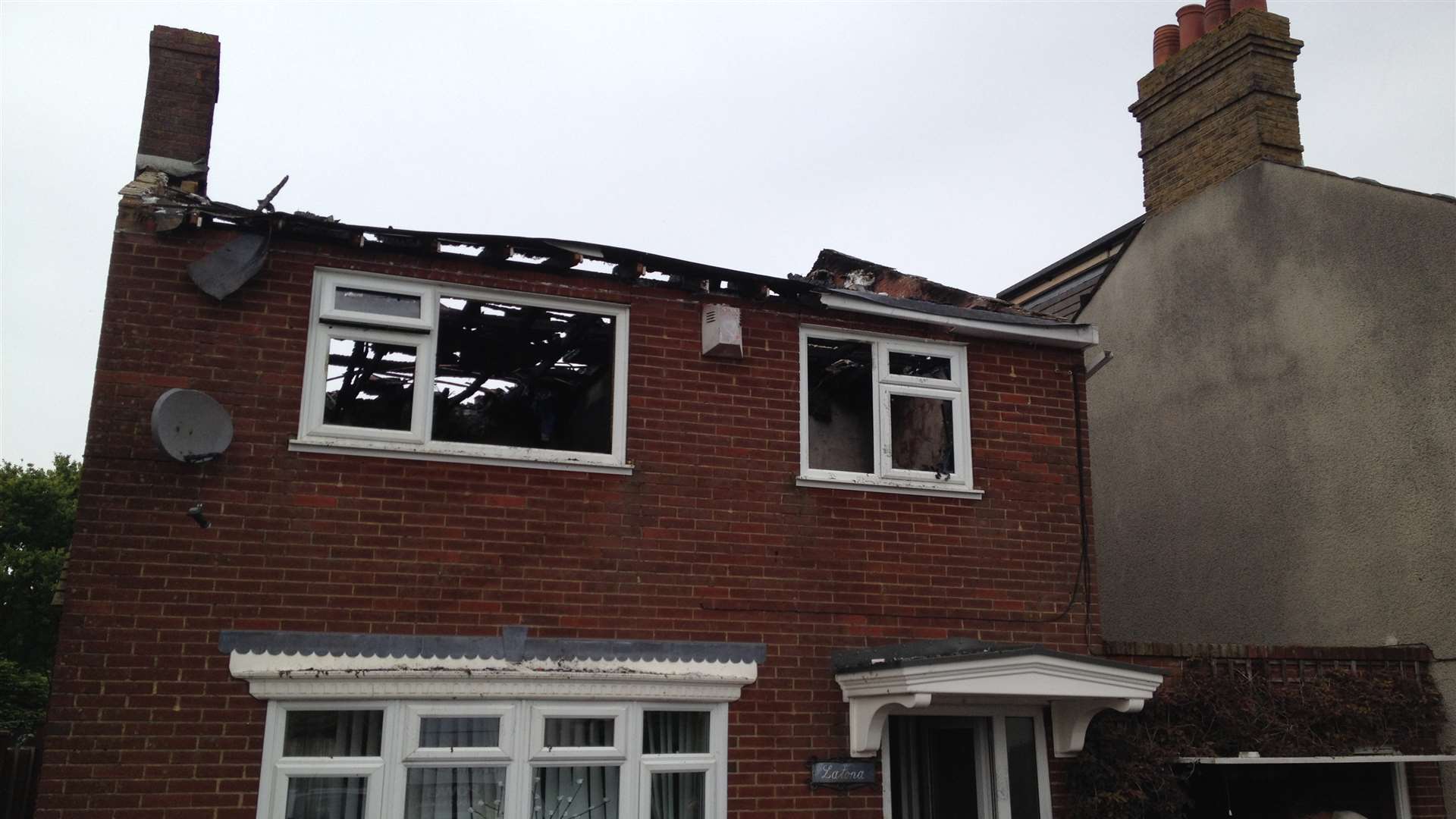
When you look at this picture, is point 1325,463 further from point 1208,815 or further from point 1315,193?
point 1208,815

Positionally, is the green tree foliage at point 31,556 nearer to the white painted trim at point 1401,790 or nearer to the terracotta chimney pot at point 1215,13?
the terracotta chimney pot at point 1215,13

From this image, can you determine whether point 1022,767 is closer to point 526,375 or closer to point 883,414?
point 883,414

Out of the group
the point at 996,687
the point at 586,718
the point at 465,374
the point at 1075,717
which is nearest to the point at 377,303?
the point at 465,374

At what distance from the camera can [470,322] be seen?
9164 millimetres

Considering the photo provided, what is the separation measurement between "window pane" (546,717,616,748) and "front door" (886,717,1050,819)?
2.12 m

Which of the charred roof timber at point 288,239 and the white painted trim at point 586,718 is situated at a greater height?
the charred roof timber at point 288,239

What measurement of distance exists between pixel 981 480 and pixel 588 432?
338cm

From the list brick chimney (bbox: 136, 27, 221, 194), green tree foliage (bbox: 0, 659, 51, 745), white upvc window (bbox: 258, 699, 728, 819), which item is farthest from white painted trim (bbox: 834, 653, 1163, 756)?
green tree foliage (bbox: 0, 659, 51, 745)

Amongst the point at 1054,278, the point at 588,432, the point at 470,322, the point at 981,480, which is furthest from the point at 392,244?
the point at 1054,278

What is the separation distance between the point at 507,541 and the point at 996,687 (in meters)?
3.47

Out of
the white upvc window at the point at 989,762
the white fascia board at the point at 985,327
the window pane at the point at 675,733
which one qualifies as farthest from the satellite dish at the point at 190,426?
the white upvc window at the point at 989,762

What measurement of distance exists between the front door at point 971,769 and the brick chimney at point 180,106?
670 cm

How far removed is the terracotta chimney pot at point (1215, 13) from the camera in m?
12.9

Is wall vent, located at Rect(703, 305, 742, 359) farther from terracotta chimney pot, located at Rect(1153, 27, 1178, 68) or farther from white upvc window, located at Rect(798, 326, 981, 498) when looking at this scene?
terracotta chimney pot, located at Rect(1153, 27, 1178, 68)
